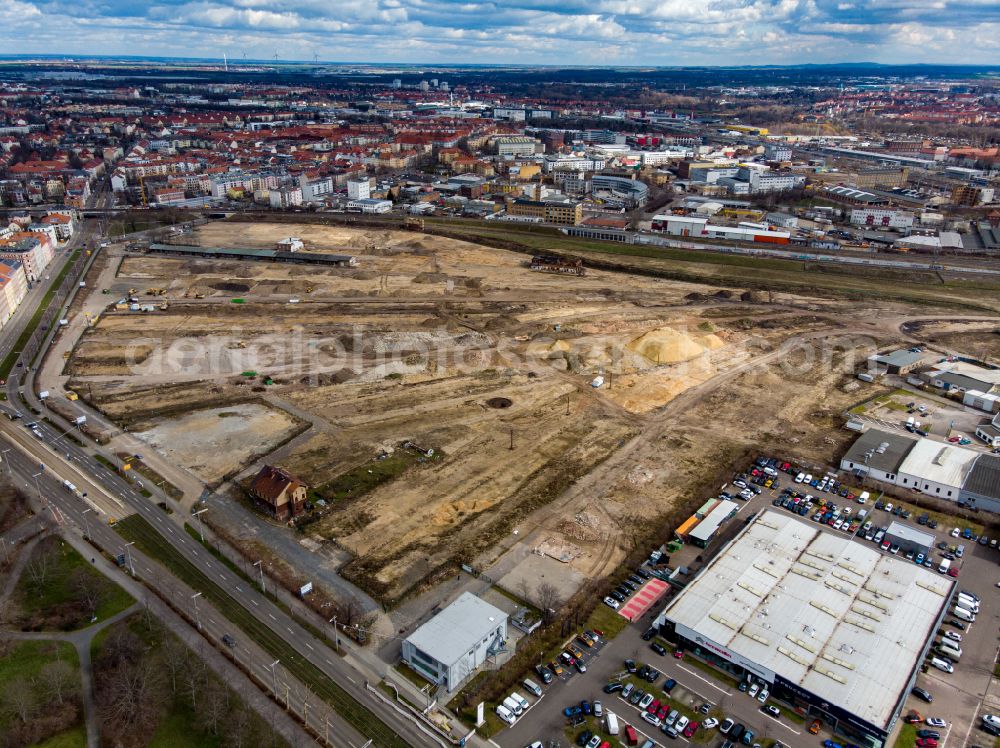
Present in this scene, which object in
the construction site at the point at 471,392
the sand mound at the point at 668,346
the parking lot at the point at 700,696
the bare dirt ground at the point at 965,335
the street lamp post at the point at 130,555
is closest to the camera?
the parking lot at the point at 700,696

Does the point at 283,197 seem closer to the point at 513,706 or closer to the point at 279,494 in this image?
the point at 279,494

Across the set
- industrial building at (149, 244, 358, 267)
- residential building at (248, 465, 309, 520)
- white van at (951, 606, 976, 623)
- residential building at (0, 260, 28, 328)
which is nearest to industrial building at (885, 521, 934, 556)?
white van at (951, 606, 976, 623)

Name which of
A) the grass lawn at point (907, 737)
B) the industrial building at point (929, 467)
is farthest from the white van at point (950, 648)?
the industrial building at point (929, 467)

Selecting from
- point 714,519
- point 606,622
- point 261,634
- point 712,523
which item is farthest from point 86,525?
point 714,519

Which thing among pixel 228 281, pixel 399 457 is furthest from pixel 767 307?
pixel 228 281

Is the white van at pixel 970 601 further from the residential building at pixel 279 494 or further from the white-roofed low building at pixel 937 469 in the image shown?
the residential building at pixel 279 494

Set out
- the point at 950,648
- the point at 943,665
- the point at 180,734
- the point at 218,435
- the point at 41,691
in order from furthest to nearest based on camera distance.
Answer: the point at 218,435
the point at 950,648
the point at 943,665
the point at 41,691
the point at 180,734
